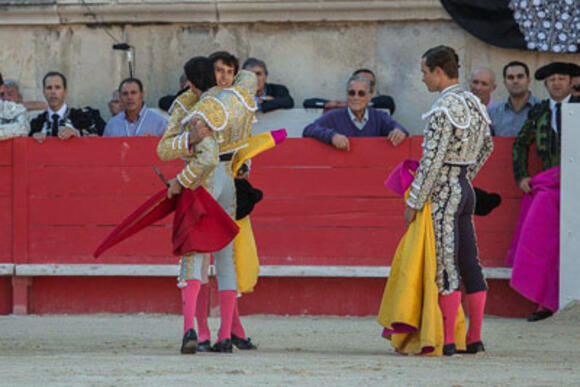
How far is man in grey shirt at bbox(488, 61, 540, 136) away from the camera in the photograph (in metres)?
9.14

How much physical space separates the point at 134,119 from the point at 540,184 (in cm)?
277

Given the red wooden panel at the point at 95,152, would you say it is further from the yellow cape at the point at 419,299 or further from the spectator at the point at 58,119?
the yellow cape at the point at 419,299

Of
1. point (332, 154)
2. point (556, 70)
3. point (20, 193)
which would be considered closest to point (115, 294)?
point (20, 193)

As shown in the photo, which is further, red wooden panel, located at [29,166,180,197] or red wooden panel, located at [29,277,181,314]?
red wooden panel, located at [29,277,181,314]

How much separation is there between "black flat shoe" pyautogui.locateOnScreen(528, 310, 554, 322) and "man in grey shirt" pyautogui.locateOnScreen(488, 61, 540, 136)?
1.21 meters

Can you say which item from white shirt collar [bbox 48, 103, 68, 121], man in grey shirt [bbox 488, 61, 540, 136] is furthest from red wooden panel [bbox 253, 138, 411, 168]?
white shirt collar [bbox 48, 103, 68, 121]

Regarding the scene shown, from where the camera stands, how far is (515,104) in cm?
918

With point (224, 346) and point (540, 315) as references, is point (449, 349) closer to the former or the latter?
point (224, 346)

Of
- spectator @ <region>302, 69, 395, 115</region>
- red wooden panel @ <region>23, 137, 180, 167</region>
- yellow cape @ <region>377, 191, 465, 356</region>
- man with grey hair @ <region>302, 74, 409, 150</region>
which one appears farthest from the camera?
spectator @ <region>302, 69, 395, 115</region>

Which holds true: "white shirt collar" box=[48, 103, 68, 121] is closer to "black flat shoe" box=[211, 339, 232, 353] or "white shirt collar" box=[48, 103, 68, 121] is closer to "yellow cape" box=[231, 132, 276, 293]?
"yellow cape" box=[231, 132, 276, 293]

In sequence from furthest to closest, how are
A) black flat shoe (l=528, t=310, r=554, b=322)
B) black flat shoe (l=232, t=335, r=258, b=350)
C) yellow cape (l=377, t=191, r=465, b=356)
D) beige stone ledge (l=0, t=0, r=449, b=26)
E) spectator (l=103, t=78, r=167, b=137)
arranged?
beige stone ledge (l=0, t=0, r=449, b=26) → spectator (l=103, t=78, r=167, b=137) → black flat shoe (l=528, t=310, r=554, b=322) → black flat shoe (l=232, t=335, r=258, b=350) → yellow cape (l=377, t=191, r=465, b=356)

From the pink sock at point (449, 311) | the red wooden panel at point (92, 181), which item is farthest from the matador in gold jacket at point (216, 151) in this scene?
the red wooden panel at point (92, 181)

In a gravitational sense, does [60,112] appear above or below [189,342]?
above

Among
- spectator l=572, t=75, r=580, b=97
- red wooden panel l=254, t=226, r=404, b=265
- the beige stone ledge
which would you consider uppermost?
the beige stone ledge
